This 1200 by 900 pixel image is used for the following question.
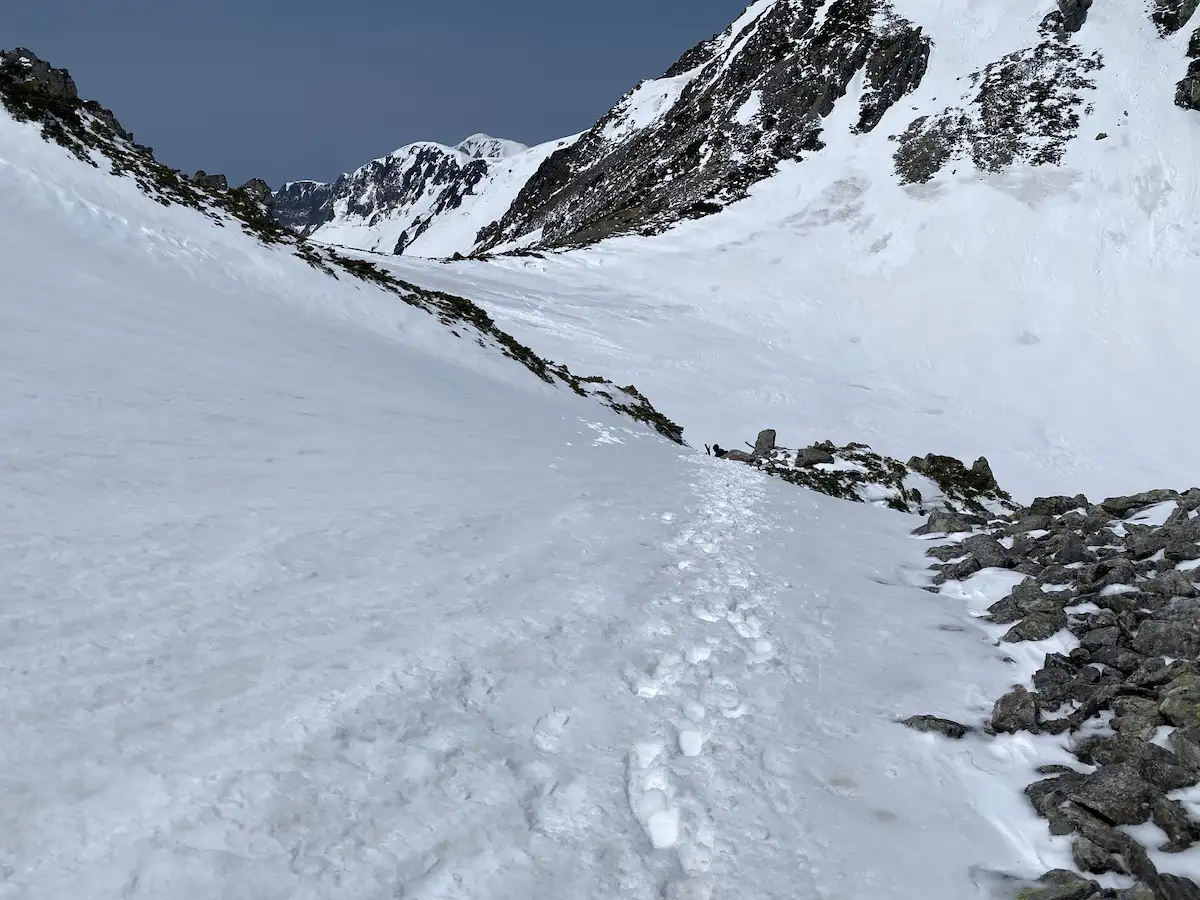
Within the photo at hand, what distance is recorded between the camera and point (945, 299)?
40562 millimetres

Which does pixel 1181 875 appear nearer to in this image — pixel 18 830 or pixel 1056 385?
pixel 18 830

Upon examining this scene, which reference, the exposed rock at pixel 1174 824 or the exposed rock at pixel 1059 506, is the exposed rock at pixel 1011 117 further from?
the exposed rock at pixel 1174 824

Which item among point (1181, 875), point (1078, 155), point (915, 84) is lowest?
point (1181, 875)

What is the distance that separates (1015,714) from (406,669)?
15.0ft

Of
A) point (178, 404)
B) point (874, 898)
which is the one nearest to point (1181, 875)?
point (874, 898)

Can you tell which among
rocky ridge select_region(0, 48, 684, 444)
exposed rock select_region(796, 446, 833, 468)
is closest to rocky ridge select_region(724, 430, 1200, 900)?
exposed rock select_region(796, 446, 833, 468)

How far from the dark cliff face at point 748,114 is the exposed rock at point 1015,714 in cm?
4634

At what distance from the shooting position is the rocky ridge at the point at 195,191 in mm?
16594

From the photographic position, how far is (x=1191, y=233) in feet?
137

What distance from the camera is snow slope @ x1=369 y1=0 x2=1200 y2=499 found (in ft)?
93.7

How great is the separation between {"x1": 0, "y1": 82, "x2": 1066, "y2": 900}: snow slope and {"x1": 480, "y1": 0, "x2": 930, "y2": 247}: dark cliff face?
43.6 meters

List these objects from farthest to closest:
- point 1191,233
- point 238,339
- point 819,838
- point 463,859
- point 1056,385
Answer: point 1191,233, point 1056,385, point 238,339, point 819,838, point 463,859

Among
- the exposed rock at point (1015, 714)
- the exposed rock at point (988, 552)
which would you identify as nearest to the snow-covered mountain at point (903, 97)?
the exposed rock at point (988, 552)

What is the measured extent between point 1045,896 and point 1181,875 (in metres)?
0.73
